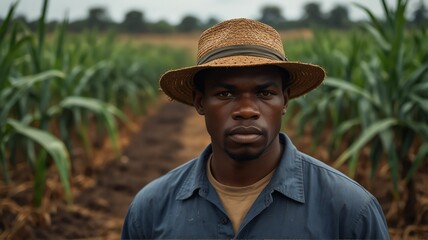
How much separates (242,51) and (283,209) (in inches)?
19.3

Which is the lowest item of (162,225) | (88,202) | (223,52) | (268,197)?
(88,202)

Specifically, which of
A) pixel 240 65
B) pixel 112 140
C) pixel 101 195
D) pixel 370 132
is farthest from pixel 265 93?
pixel 101 195

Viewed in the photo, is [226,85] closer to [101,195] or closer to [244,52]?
[244,52]

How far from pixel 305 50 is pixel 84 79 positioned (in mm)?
4488

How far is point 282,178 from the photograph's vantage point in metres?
1.57

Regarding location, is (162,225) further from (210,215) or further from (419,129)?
(419,129)

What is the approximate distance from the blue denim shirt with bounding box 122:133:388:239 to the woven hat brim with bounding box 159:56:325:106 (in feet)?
0.75

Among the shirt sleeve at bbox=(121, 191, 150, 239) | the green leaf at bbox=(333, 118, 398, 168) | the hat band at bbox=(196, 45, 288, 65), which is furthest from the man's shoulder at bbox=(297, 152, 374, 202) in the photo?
the green leaf at bbox=(333, 118, 398, 168)

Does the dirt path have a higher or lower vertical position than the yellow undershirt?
lower

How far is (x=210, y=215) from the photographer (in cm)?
158

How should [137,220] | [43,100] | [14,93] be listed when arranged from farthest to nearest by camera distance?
1. [43,100]
2. [14,93]
3. [137,220]

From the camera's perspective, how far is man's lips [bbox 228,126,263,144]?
1.49 meters

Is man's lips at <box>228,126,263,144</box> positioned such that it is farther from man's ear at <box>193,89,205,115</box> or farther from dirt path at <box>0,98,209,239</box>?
dirt path at <box>0,98,209,239</box>

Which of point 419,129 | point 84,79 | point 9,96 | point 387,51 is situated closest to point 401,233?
point 419,129
